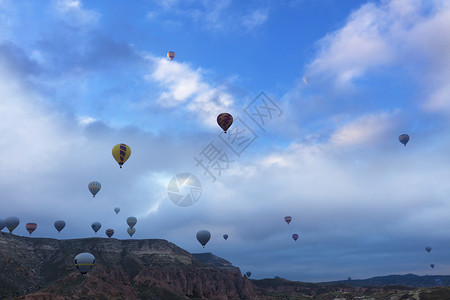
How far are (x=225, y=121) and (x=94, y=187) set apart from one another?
55.5 meters

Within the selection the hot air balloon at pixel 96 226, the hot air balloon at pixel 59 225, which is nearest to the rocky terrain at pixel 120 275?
the hot air balloon at pixel 96 226

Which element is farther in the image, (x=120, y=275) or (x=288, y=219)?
(x=288, y=219)

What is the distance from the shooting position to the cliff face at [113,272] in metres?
115

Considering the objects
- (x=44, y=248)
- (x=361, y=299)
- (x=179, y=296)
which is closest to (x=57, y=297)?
(x=179, y=296)

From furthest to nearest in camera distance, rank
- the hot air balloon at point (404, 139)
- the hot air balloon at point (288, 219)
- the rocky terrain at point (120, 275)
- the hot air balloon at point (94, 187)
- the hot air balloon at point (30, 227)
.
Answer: the hot air balloon at point (288, 219) → the hot air balloon at point (30, 227) → the hot air balloon at point (94, 187) → the rocky terrain at point (120, 275) → the hot air balloon at point (404, 139)

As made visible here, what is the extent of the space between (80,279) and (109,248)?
139 ft

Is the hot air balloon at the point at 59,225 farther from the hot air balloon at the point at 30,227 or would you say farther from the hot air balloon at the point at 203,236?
the hot air balloon at the point at 203,236

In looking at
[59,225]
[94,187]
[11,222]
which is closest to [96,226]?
[59,225]

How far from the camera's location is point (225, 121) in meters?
83.1

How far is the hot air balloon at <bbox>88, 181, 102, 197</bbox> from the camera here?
376 ft

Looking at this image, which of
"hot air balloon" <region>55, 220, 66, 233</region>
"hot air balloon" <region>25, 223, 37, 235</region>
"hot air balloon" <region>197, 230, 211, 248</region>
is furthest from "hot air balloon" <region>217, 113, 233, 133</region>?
"hot air balloon" <region>25, 223, 37, 235</region>

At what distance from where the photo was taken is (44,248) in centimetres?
15312

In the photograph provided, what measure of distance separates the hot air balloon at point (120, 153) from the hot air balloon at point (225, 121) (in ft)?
77.7

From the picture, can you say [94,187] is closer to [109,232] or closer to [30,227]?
[30,227]
